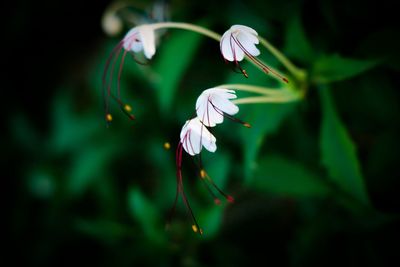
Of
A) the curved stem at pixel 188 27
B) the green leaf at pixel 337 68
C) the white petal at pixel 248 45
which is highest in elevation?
the curved stem at pixel 188 27

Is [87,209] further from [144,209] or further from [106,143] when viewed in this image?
[144,209]

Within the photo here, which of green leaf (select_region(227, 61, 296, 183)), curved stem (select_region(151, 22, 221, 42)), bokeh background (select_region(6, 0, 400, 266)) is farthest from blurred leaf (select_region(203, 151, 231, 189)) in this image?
curved stem (select_region(151, 22, 221, 42))

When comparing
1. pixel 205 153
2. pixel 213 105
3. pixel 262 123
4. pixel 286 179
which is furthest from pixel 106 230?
pixel 213 105

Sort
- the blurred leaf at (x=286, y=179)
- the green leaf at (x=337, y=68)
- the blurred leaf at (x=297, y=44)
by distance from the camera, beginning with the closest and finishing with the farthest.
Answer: the green leaf at (x=337, y=68) → the blurred leaf at (x=297, y=44) → the blurred leaf at (x=286, y=179)

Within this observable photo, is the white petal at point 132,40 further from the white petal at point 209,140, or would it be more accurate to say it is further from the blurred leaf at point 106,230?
the blurred leaf at point 106,230

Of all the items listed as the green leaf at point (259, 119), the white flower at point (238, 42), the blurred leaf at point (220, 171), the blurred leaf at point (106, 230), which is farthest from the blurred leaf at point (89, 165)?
the white flower at point (238, 42)

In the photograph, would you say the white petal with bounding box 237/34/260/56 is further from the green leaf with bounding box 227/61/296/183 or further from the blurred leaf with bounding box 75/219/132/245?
the blurred leaf with bounding box 75/219/132/245

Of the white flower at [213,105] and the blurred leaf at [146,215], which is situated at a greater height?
the white flower at [213,105]
